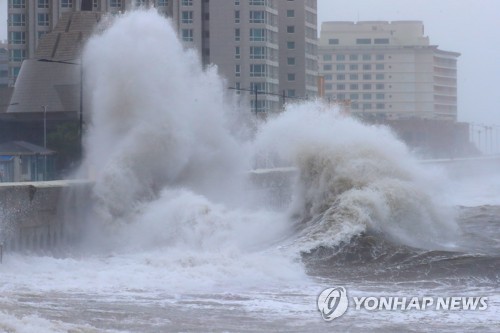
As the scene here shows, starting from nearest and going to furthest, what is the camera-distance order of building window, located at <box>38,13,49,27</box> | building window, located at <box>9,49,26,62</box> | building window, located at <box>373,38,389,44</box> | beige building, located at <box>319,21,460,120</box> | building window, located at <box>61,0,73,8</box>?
building window, located at <box>61,0,73,8</box>
building window, located at <box>38,13,49,27</box>
building window, located at <box>9,49,26,62</box>
beige building, located at <box>319,21,460,120</box>
building window, located at <box>373,38,389,44</box>

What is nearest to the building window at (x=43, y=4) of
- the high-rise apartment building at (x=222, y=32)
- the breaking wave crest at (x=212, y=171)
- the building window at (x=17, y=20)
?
the high-rise apartment building at (x=222, y=32)

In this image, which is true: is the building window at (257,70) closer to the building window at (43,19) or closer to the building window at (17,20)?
the building window at (43,19)

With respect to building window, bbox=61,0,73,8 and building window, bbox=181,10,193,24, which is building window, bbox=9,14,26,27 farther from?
building window, bbox=181,10,193,24

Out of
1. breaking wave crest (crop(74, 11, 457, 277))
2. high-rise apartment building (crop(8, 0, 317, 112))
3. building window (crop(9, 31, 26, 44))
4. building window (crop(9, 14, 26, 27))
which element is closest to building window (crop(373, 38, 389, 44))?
high-rise apartment building (crop(8, 0, 317, 112))

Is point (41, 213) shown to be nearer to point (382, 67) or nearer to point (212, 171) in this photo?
point (212, 171)

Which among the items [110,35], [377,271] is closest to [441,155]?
[110,35]

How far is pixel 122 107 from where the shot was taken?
26.4 meters

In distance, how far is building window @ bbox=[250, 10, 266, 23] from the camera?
6562 cm

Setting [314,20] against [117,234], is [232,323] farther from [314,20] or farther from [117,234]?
[314,20]

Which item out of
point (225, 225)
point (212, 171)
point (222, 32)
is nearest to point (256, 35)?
point (222, 32)

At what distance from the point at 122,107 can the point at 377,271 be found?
32.9ft

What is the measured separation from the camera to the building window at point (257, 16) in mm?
65625

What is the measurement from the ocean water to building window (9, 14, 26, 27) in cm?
Result: 3903

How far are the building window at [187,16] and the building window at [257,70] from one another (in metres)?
5.35
